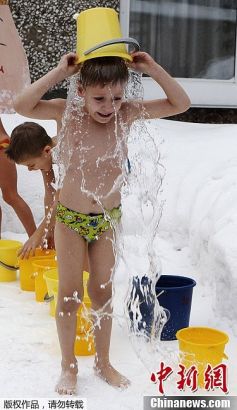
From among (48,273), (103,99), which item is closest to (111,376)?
(48,273)

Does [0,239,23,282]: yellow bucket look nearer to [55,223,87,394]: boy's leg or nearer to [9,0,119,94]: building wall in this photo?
[55,223,87,394]: boy's leg

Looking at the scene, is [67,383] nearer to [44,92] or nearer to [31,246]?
[44,92]

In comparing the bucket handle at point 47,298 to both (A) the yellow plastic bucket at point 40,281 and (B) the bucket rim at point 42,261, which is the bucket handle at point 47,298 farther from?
(B) the bucket rim at point 42,261

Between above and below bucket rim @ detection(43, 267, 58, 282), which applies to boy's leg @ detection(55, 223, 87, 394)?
above

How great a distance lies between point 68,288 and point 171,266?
1.62 m

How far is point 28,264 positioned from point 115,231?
4.43 ft

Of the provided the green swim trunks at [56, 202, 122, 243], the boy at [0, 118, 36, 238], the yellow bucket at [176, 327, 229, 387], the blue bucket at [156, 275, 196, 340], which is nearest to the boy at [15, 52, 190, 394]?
the green swim trunks at [56, 202, 122, 243]

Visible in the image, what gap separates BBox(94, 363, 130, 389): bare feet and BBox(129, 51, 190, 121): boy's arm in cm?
101

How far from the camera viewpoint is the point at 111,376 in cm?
270

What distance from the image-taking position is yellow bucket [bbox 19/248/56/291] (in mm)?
3893

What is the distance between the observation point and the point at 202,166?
4855 millimetres

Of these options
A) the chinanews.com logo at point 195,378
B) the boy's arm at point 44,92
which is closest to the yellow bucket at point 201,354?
the chinanews.com logo at point 195,378

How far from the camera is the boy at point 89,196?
2.59 metres

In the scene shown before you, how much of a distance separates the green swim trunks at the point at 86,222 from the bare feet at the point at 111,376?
53 cm
